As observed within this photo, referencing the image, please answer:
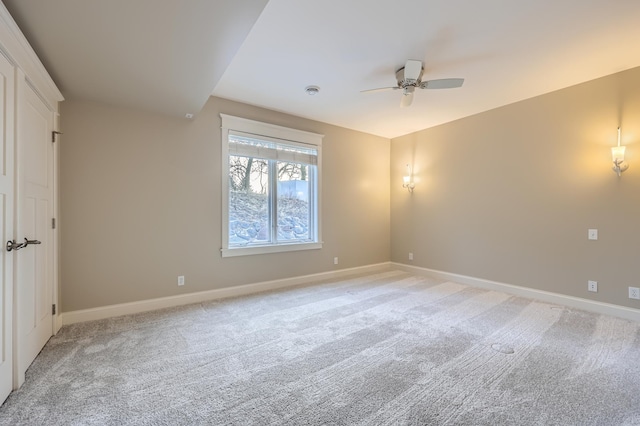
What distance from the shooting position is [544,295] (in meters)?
3.68

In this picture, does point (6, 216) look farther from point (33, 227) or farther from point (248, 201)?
point (248, 201)

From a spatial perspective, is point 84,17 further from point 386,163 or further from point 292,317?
point 386,163

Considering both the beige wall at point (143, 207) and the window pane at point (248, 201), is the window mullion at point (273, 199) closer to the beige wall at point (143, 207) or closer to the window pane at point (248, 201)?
the window pane at point (248, 201)

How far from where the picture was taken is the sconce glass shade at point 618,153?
303 centimetres

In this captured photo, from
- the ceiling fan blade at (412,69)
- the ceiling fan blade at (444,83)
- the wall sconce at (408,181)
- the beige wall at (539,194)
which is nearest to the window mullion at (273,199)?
the ceiling fan blade at (412,69)

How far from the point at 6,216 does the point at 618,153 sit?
214 inches

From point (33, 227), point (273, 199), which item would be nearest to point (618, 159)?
point (273, 199)

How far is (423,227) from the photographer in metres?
5.13

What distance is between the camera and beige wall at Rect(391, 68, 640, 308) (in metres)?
3.13

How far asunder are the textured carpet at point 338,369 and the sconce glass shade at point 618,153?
175 cm

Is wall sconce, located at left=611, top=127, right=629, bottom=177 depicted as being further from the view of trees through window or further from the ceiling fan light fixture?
the view of trees through window

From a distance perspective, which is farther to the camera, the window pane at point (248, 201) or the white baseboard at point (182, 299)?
the window pane at point (248, 201)

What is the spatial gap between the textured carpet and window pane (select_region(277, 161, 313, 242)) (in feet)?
4.74

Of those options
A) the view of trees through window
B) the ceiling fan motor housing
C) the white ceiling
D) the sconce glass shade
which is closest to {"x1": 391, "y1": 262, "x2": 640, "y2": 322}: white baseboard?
the sconce glass shade
